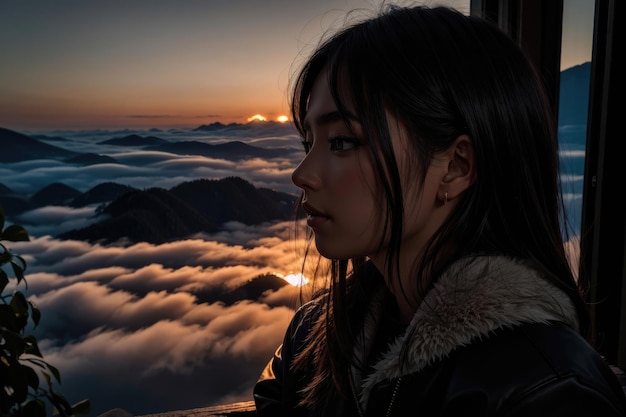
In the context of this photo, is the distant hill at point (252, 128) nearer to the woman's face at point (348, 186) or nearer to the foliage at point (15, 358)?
the foliage at point (15, 358)

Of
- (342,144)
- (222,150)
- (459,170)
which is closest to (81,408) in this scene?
(342,144)

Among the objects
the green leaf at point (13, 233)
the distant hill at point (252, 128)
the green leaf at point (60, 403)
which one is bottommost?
the green leaf at point (60, 403)

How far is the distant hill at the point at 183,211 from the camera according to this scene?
2.11 metres

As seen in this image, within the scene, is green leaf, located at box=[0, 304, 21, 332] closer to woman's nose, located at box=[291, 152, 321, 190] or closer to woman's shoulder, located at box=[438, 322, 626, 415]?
woman's nose, located at box=[291, 152, 321, 190]

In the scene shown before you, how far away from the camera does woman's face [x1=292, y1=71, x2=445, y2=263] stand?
2.71ft

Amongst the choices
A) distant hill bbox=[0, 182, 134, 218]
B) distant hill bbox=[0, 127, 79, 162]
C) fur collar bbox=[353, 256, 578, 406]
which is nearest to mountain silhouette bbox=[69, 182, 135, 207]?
distant hill bbox=[0, 182, 134, 218]

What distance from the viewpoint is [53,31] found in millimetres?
2008

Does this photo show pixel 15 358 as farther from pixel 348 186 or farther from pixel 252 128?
pixel 252 128

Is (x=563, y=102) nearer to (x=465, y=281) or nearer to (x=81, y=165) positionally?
(x=465, y=281)

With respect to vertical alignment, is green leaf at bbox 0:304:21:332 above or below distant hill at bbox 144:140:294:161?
below

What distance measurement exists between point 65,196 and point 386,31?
161cm

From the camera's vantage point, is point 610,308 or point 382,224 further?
point 610,308

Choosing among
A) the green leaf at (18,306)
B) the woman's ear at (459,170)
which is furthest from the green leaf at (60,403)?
the woman's ear at (459,170)

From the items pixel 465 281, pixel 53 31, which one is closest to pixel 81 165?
pixel 53 31
